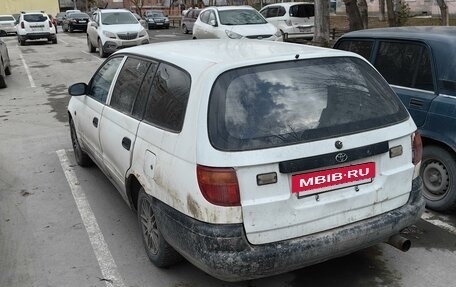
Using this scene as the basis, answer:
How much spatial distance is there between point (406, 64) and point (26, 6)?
62.5m

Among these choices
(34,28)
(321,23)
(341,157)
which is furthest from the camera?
(34,28)

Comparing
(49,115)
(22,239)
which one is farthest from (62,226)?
(49,115)

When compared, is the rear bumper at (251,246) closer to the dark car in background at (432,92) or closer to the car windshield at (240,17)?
the dark car in background at (432,92)

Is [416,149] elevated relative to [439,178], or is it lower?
elevated

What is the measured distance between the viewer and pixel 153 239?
3588 mm

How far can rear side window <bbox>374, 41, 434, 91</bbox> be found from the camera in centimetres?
458

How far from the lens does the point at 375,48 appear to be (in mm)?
5203

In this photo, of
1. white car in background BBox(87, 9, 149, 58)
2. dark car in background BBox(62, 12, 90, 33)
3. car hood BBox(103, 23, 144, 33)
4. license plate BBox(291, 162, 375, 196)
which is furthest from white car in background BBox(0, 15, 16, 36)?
license plate BBox(291, 162, 375, 196)

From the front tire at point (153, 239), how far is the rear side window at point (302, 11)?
1718 centimetres

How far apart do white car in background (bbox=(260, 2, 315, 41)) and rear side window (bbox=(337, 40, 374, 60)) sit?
46.5ft

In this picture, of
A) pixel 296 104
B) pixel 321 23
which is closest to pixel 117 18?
pixel 321 23

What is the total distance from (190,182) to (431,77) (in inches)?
109

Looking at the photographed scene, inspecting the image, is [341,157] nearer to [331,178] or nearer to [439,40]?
[331,178]

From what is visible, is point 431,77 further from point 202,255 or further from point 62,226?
point 62,226
